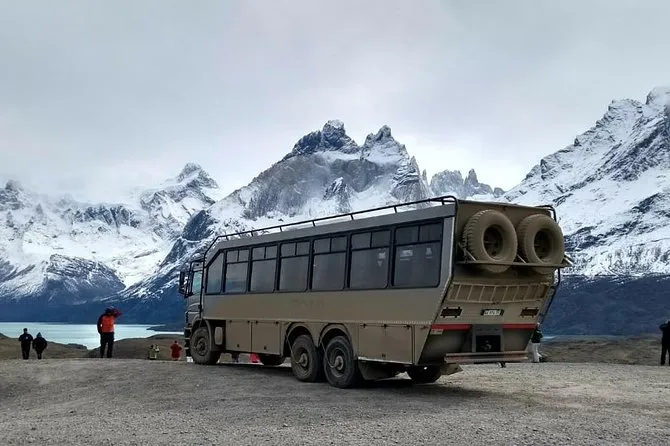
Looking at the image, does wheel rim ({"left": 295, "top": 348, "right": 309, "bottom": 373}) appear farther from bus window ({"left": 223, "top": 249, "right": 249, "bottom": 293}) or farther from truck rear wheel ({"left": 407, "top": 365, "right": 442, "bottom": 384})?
bus window ({"left": 223, "top": 249, "right": 249, "bottom": 293})

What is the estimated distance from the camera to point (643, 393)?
1694 cm

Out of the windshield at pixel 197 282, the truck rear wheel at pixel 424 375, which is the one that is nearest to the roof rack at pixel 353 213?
the windshield at pixel 197 282

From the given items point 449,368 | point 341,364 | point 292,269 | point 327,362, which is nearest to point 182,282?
point 292,269

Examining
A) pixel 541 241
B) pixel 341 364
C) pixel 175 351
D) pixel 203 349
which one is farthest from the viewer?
pixel 175 351

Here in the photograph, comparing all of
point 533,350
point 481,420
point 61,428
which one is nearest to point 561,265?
point 481,420

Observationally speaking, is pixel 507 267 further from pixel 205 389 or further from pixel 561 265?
pixel 205 389

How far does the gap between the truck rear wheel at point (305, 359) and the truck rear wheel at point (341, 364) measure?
34 cm

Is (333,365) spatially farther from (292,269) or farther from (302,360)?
(292,269)

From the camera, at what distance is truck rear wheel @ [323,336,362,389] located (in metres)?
16.8

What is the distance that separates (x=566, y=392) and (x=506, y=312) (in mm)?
2719

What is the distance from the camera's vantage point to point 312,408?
13812 mm

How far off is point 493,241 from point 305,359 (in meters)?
5.89

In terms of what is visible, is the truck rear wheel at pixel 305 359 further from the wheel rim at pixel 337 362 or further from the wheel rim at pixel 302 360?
the wheel rim at pixel 337 362

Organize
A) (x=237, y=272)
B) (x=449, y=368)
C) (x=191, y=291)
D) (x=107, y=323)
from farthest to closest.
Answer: (x=107, y=323) < (x=191, y=291) < (x=237, y=272) < (x=449, y=368)
